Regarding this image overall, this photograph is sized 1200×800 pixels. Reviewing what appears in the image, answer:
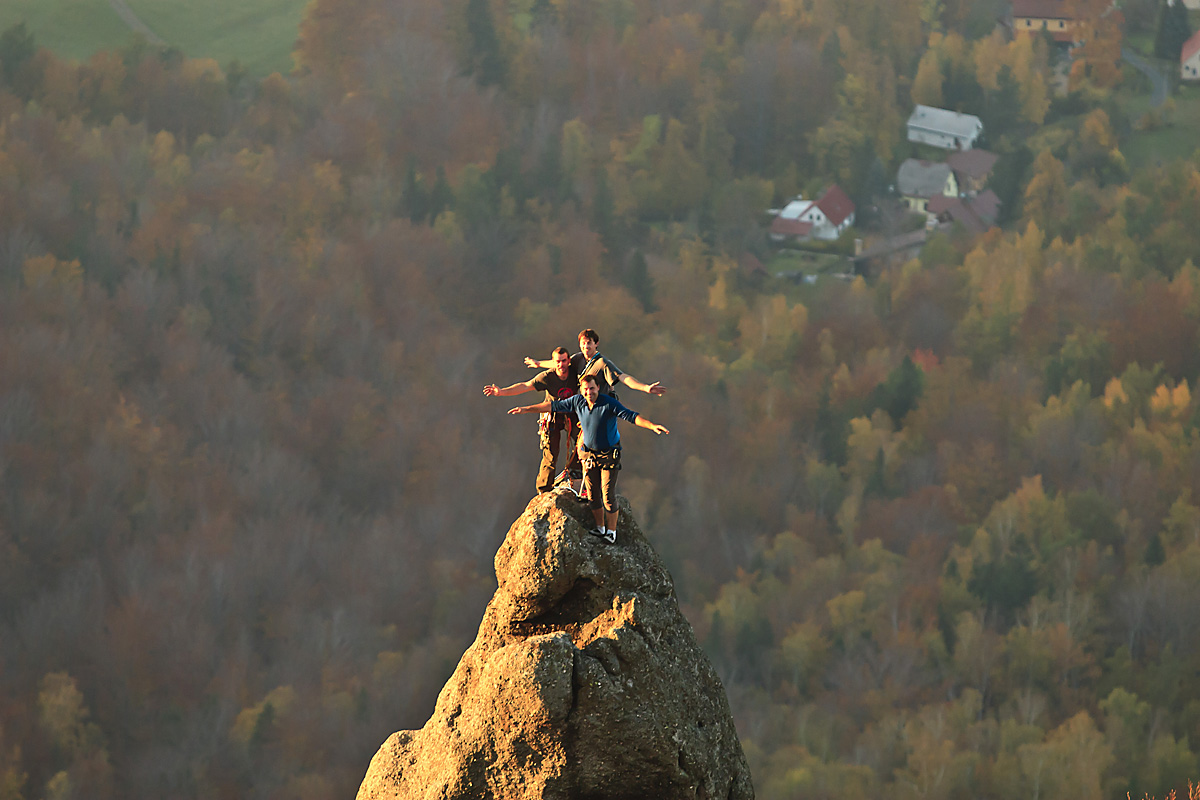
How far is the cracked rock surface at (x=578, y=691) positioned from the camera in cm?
1240

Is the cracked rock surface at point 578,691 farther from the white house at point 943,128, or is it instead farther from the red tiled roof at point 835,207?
the white house at point 943,128

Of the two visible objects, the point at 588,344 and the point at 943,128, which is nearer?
the point at 588,344

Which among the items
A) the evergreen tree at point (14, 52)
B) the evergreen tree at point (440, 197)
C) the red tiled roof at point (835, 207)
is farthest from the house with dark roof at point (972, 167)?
the evergreen tree at point (14, 52)

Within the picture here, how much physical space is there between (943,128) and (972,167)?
324 inches

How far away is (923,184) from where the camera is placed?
14438 centimetres

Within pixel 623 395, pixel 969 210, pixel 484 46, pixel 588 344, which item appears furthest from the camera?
pixel 484 46

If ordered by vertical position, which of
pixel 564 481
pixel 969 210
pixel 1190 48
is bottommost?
pixel 969 210

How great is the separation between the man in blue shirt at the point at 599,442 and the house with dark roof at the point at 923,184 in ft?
441

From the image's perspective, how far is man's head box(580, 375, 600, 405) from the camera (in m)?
13.5

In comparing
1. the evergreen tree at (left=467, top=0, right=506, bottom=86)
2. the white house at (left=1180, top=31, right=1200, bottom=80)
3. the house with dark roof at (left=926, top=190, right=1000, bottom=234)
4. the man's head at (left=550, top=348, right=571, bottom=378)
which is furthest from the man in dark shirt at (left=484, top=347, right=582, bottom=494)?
the white house at (left=1180, top=31, right=1200, bottom=80)

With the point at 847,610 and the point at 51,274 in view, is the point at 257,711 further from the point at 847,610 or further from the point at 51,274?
the point at 51,274

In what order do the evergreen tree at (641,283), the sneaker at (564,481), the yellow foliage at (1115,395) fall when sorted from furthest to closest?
the evergreen tree at (641,283) < the yellow foliage at (1115,395) < the sneaker at (564,481)

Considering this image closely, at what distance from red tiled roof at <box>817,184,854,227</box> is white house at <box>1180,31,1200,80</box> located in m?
41.0

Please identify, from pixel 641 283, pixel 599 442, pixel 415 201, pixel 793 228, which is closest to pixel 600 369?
pixel 599 442
